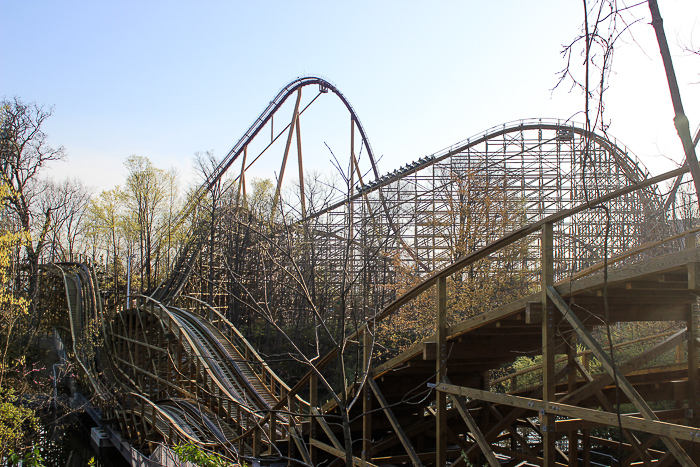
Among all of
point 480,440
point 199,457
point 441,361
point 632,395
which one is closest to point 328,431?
point 199,457

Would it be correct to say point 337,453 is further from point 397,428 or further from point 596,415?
point 596,415

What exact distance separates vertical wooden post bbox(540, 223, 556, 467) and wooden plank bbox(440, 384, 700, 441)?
11 cm

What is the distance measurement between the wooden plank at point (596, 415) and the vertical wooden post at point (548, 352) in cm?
11

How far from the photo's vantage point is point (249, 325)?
17812 mm

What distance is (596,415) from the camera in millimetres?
3699

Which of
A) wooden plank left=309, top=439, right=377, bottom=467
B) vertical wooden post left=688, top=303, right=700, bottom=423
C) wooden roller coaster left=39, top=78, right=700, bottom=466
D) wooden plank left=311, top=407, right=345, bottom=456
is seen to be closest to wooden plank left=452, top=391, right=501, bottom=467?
wooden roller coaster left=39, top=78, right=700, bottom=466

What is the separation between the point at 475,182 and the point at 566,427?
323 inches

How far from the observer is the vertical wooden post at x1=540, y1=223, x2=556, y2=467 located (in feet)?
13.3

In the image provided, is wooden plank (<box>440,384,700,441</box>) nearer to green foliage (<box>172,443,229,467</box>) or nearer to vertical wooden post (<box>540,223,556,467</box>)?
vertical wooden post (<box>540,223,556,467</box>)

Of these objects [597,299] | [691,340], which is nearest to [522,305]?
[597,299]

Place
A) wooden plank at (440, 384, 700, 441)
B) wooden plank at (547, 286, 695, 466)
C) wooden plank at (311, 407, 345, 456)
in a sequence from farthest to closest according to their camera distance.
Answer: wooden plank at (311, 407, 345, 456), wooden plank at (547, 286, 695, 466), wooden plank at (440, 384, 700, 441)

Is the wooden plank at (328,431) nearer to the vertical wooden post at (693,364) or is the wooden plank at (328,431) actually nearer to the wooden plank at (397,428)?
the wooden plank at (397,428)

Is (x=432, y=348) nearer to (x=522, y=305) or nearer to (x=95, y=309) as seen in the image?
(x=522, y=305)

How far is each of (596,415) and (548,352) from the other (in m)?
0.56
